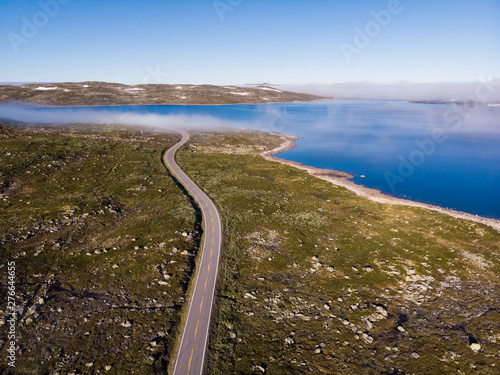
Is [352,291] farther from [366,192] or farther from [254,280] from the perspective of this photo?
[366,192]

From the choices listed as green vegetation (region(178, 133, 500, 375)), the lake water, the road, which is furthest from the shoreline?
the road

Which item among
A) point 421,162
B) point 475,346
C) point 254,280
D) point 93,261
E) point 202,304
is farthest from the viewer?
point 421,162

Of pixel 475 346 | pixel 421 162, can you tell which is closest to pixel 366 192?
pixel 475 346

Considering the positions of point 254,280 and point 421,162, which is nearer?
point 254,280

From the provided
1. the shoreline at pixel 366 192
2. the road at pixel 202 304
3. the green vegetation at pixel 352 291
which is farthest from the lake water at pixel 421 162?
the road at pixel 202 304

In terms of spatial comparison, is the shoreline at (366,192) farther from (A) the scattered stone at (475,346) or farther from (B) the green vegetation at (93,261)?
(B) the green vegetation at (93,261)

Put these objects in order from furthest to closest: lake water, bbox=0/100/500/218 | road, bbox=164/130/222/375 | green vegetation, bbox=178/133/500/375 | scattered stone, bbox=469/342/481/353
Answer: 1. lake water, bbox=0/100/500/218
2. scattered stone, bbox=469/342/481/353
3. green vegetation, bbox=178/133/500/375
4. road, bbox=164/130/222/375

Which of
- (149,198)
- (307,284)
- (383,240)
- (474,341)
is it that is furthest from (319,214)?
(149,198)

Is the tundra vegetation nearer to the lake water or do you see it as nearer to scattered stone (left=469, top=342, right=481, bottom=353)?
scattered stone (left=469, top=342, right=481, bottom=353)
